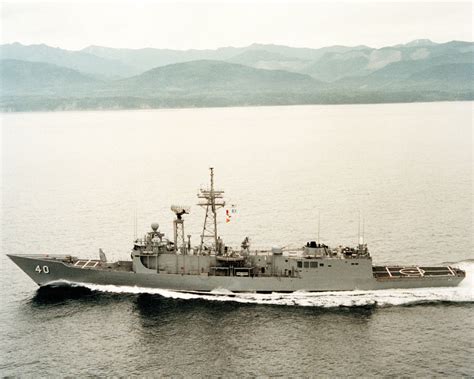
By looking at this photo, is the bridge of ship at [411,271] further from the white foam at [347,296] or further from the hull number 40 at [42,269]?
the hull number 40 at [42,269]

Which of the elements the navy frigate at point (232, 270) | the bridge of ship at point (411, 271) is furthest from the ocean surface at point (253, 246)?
the bridge of ship at point (411, 271)

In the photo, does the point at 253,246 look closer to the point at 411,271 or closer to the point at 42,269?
the point at 411,271

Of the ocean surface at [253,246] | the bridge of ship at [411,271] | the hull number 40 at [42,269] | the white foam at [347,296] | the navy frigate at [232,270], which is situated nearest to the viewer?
the ocean surface at [253,246]

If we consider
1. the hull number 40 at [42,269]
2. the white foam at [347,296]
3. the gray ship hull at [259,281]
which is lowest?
the white foam at [347,296]

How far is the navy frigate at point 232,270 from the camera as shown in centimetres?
4997

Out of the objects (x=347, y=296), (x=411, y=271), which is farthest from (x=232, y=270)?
(x=411, y=271)

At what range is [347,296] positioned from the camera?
4941 cm

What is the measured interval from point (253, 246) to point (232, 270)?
39.6 ft

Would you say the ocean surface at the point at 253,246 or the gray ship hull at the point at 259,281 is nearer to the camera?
the ocean surface at the point at 253,246

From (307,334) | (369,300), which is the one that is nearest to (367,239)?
(369,300)

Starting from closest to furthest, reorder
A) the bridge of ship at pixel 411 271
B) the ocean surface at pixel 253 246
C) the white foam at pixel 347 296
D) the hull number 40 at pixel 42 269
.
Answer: the ocean surface at pixel 253 246
the white foam at pixel 347 296
the bridge of ship at pixel 411 271
the hull number 40 at pixel 42 269

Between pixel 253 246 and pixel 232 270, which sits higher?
pixel 232 270

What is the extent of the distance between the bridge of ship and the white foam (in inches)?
53.7

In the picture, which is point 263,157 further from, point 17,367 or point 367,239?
point 17,367
